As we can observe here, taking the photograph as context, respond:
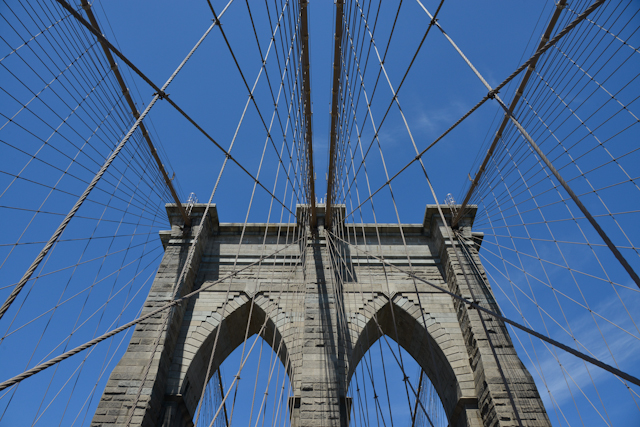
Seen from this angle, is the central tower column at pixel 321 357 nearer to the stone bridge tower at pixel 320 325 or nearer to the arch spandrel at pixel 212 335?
the stone bridge tower at pixel 320 325

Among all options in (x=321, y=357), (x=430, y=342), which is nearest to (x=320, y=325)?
(x=321, y=357)

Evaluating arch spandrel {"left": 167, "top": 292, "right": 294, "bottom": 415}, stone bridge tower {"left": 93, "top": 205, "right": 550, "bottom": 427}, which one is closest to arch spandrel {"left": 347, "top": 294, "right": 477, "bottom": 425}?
stone bridge tower {"left": 93, "top": 205, "right": 550, "bottom": 427}

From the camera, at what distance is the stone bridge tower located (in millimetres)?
7422

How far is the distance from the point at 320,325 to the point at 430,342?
234 centimetres

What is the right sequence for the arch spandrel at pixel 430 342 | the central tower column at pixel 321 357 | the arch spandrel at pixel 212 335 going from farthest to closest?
the arch spandrel at pixel 212 335 < the arch spandrel at pixel 430 342 < the central tower column at pixel 321 357

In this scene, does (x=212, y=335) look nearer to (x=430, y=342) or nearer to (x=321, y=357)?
(x=321, y=357)

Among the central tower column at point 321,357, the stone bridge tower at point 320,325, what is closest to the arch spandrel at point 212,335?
the stone bridge tower at point 320,325

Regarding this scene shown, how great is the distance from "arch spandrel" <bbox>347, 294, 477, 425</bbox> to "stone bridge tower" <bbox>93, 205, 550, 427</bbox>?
0.03 metres

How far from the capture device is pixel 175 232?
10.4 metres

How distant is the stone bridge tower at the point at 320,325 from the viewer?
24.3 feet

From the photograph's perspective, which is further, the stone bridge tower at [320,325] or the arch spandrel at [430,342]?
the arch spandrel at [430,342]

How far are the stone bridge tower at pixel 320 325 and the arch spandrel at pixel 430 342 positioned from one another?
3 centimetres

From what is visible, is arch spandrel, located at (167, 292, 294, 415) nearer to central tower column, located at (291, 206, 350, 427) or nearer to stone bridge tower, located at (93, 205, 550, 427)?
stone bridge tower, located at (93, 205, 550, 427)

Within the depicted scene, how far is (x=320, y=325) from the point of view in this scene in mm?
8664
